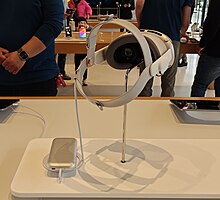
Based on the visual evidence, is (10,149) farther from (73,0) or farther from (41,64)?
(73,0)

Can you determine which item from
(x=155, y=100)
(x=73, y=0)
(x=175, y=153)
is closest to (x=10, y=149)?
(x=175, y=153)

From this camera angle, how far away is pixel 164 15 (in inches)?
96.6

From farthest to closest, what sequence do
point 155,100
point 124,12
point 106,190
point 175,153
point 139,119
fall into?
1. point 124,12
2. point 155,100
3. point 139,119
4. point 175,153
5. point 106,190

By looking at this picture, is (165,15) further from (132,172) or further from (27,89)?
(132,172)

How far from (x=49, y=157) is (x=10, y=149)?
0.19 m

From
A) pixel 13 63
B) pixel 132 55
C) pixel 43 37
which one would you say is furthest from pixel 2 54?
pixel 132 55

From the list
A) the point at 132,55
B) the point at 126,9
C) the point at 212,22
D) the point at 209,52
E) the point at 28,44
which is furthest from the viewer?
the point at 126,9

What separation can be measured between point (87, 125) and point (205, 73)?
5.09ft

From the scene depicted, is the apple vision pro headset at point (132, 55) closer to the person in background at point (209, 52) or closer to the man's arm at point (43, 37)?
the man's arm at point (43, 37)

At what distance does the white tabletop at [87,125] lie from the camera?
0.97 metres

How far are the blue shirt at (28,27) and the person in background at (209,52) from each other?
1144 millimetres

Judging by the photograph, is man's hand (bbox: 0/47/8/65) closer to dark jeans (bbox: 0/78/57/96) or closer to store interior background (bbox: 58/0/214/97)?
dark jeans (bbox: 0/78/57/96)

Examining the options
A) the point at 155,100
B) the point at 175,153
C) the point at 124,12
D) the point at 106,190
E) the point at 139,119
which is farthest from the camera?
the point at 124,12

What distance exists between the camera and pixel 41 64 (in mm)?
1466
